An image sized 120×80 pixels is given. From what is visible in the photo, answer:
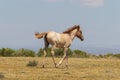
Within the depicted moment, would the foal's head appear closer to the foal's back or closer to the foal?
the foal

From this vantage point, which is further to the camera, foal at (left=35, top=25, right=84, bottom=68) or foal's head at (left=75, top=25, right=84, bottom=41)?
foal's head at (left=75, top=25, right=84, bottom=41)

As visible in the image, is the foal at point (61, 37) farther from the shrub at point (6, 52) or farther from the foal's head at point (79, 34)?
the shrub at point (6, 52)

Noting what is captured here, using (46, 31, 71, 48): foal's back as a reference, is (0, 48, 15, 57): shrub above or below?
above

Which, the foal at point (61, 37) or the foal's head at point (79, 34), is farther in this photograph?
the foal's head at point (79, 34)

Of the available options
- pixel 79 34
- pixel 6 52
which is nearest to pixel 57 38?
pixel 79 34

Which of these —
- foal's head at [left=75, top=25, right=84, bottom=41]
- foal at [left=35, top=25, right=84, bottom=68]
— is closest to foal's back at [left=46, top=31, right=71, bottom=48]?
foal at [left=35, top=25, right=84, bottom=68]

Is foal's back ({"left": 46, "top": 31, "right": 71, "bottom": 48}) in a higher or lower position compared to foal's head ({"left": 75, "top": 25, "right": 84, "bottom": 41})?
lower

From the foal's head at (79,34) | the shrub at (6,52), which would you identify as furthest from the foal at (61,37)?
the shrub at (6,52)

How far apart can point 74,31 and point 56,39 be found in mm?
1799

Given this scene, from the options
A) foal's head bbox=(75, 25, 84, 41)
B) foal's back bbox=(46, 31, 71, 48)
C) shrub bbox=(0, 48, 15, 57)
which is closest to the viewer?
foal's back bbox=(46, 31, 71, 48)

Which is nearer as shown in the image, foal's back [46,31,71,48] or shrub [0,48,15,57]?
foal's back [46,31,71,48]

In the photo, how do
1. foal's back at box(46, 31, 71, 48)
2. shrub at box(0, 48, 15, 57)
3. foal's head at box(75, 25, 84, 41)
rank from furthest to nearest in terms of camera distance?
shrub at box(0, 48, 15, 57) → foal's head at box(75, 25, 84, 41) → foal's back at box(46, 31, 71, 48)

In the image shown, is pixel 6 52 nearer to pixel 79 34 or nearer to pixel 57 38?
pixel 79 34

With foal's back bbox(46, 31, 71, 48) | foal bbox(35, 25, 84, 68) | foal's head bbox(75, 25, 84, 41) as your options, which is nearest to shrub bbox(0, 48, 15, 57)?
foal's head bbox(75, 25, 84, 41)
